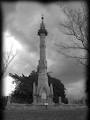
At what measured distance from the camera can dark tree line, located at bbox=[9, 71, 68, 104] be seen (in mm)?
49525

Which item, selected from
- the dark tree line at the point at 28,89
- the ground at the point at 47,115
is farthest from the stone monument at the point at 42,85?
the ground at the point at 47,115

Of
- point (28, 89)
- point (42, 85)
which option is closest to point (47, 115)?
point (42, 85)

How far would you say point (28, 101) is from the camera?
159ft

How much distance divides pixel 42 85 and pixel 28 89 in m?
10.9

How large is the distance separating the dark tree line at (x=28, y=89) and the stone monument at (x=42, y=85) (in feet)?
28.3

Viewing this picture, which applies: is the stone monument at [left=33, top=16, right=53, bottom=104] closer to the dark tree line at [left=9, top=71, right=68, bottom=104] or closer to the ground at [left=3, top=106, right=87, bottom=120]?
the dark tree line at [left=9, top=71, right=68, bottom=104]

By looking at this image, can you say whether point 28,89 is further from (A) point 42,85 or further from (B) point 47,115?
(B) point 47,115

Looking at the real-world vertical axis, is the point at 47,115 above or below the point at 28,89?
below

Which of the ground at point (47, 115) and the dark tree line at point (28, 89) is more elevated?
the dark tree line at point (28, 89)

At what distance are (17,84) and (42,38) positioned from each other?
57.6ft

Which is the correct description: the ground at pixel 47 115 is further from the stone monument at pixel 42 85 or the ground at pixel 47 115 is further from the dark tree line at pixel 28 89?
the dark tree line at pixel 28 89

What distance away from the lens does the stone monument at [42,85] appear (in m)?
39.0

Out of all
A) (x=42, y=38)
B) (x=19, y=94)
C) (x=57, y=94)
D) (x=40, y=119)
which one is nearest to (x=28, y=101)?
(x=19, y=94)

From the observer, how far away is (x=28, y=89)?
1977 inches
